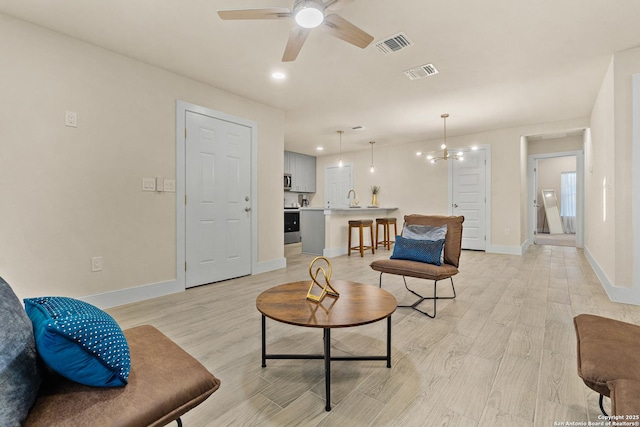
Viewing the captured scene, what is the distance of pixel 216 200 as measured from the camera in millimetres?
3820

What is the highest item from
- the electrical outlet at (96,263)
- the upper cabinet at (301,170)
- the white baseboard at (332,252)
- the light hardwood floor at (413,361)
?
the upper cabinet at (301,170)

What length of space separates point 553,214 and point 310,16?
10854 millimetres

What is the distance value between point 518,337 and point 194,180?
3571 millimetres

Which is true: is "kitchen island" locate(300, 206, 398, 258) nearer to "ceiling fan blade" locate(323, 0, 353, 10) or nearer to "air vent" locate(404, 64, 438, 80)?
"air vent" locate(404, 64, 438, 80)

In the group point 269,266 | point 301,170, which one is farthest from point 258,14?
point 301,170

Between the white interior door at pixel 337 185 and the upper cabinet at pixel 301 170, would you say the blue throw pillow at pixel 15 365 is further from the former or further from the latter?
the white interior door at pixel 337 185

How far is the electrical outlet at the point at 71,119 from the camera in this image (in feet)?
8.79

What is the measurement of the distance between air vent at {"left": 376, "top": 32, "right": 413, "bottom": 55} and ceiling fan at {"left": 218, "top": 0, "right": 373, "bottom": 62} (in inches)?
27.5

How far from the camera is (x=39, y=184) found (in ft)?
8.33

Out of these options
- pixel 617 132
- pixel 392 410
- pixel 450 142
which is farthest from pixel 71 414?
pixel 450 142

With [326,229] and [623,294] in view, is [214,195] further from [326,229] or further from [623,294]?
[623,294]

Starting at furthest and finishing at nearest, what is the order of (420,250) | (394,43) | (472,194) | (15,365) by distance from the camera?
1. (472,194)
2. (420,250)
3. (394,43)
4. (15,365)

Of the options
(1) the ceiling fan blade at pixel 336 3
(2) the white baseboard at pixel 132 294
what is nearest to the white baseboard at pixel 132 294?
(2) the white baseboard at pixel 132 294

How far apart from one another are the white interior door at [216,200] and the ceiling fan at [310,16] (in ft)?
6.34
